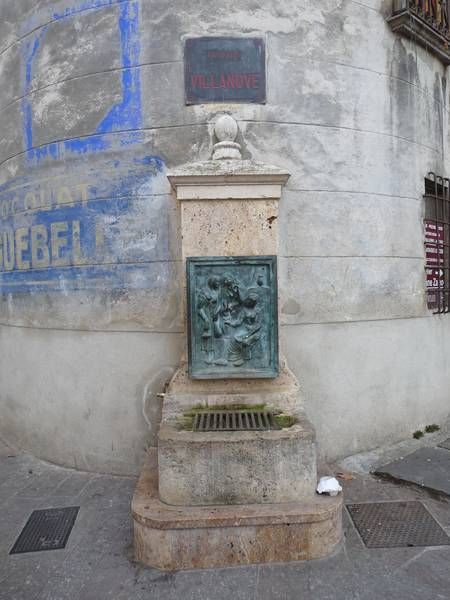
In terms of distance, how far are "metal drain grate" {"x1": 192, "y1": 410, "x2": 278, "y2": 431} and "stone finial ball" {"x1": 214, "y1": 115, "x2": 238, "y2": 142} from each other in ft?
8.53

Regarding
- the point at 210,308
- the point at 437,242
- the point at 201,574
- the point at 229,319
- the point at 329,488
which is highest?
the point at 437,242

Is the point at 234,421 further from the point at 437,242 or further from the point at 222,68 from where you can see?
the point at 437,242

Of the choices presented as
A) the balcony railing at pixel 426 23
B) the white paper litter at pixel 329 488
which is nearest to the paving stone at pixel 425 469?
the white paper litter at pixel 329 488

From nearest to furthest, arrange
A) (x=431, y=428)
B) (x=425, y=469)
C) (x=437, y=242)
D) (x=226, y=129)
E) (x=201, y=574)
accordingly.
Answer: (x=201, y=574) → (x=226, y=129) → (x=425, y=469) → (x=431, y=428) → (x=437, y=242)

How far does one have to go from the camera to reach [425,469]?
15.6ft

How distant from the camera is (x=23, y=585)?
3289 mm

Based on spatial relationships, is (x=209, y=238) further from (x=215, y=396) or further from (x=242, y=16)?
(x=242, y=16)

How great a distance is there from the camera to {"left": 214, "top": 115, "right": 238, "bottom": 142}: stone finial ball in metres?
4.56

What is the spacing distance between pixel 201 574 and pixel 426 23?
6.25 metres

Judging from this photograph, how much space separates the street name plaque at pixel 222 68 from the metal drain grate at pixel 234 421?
3.16 metres

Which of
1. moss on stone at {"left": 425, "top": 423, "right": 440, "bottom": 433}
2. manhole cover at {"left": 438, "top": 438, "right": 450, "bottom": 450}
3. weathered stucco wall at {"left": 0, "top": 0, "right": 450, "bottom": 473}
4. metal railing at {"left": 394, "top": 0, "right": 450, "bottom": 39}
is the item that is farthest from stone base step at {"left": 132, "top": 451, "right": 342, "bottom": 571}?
metal railing at {"left": 394, "top": 0, "right": 450, "bottom": 39}

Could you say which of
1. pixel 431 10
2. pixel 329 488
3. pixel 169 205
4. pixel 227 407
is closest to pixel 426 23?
pixel 431 10

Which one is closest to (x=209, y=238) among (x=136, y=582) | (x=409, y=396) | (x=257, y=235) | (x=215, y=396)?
(x=257, y=235)

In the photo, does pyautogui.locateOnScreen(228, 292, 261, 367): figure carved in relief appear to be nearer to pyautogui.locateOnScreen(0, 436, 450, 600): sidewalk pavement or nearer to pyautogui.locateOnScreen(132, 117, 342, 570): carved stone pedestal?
pyautogui.locateOnScreen(132, 117, 342, 570): carved stone pedestal
